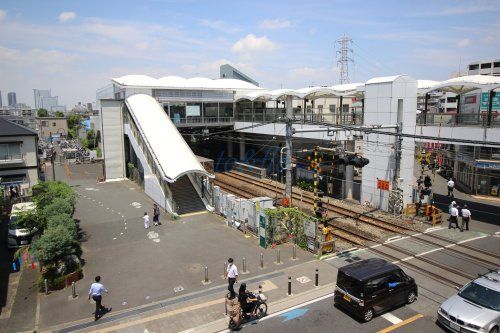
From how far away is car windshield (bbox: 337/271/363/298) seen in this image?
11395 mm

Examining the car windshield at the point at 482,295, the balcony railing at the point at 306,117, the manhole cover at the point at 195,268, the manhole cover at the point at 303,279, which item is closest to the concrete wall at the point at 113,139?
the balcony railing at the point at 306,117

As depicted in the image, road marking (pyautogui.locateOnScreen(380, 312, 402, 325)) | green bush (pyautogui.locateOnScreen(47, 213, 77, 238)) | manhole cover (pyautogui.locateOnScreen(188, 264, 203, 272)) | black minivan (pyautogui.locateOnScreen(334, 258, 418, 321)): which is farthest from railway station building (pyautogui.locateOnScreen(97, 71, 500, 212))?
green bush (pyautogui.locateOnScreen(47, 213, 77, 238))

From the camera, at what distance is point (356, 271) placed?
1192cm

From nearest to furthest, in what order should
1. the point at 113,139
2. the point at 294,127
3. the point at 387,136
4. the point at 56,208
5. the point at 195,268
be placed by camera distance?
1. the point at 195,268
2. the point at 56,208
3. the point at 387,136
4. the point at 294,127
5. the point at 113,139

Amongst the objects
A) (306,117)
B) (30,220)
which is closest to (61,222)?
(30,220)

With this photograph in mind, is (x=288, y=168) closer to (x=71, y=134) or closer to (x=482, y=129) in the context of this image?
(x=482, y=129)

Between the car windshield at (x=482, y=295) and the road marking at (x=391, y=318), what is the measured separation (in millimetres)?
2140

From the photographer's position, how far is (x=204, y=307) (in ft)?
42.2

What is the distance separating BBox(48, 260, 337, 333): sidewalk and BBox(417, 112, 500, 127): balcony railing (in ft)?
45.1

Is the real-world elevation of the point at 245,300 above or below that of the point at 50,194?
below

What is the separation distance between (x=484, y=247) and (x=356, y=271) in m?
10.3

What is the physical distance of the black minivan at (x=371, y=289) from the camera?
11.4 meters

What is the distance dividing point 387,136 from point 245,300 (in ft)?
55.8

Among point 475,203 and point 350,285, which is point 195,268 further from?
point 475,203
